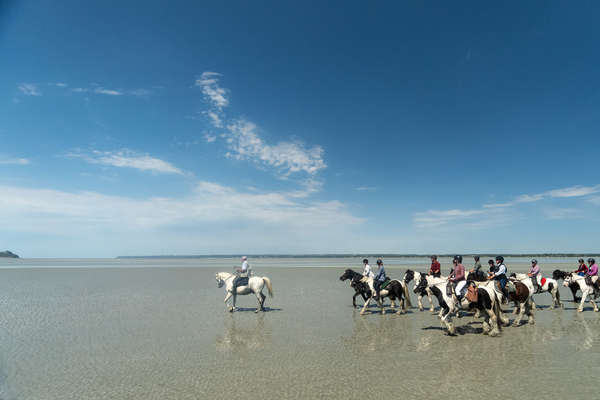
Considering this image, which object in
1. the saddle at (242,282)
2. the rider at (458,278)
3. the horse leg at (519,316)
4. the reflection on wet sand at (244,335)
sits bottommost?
the reflection on wet sand at (244,335)

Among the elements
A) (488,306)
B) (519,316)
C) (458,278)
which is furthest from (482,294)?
(519,316)

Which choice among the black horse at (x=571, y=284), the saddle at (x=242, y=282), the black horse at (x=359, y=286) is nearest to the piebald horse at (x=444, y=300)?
the black horse at (x=359, y=286)

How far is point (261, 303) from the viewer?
1386 cm

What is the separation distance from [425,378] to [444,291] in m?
4.97

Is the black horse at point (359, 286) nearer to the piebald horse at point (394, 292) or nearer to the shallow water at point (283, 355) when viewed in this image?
the piebald horse at point (394, 292)

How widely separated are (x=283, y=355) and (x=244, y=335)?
7.88ft

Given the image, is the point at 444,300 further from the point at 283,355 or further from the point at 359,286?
the point at 283,355

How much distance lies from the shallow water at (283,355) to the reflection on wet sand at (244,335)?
3cm

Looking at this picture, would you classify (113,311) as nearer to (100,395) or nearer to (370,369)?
(100,395)

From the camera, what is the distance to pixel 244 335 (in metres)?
9.96

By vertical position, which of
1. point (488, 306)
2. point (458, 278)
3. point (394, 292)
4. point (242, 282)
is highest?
point (458, 278)

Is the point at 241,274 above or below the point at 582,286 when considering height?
above

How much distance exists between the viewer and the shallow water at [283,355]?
19.9 ft

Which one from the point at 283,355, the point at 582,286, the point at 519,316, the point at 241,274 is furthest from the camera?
the point at 582,286
